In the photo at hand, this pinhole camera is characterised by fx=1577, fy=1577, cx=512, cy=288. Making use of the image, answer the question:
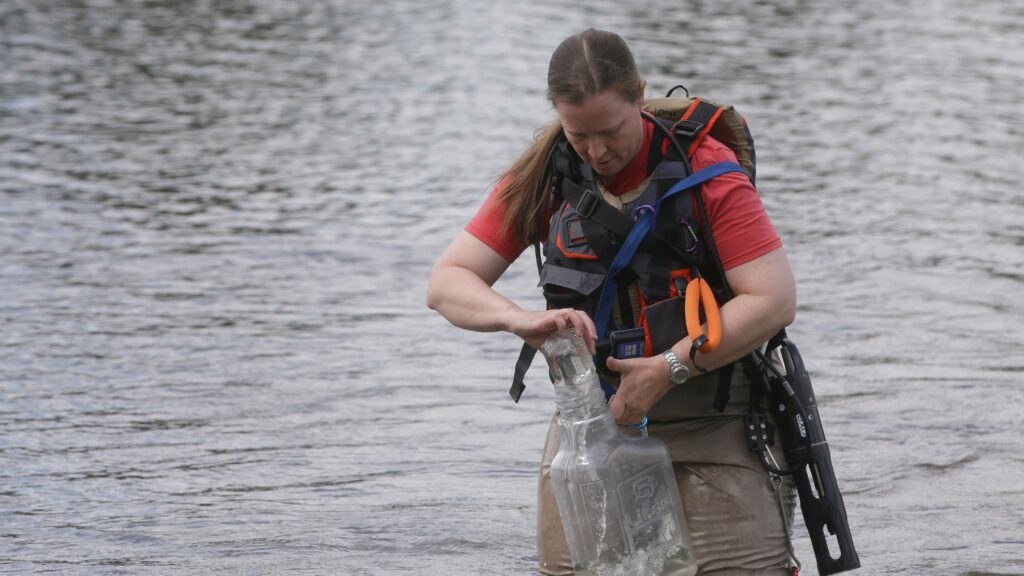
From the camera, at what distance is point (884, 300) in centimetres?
1134

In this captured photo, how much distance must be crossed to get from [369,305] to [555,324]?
295 inches

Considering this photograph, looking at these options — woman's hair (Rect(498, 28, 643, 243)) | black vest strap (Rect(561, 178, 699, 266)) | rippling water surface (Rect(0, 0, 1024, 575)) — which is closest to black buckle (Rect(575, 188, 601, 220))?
black vest strap (Rect(561, 178, 699, 266))

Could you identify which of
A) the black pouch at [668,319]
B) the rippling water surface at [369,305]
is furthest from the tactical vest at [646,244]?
the rippling water surface at [369,305]

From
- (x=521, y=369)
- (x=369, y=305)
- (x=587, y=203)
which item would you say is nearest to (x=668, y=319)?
(x=587, y=203)

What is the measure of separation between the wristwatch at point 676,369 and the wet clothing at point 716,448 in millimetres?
257

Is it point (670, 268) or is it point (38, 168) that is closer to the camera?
point (670, 268)

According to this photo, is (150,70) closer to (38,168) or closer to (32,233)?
(38,168)

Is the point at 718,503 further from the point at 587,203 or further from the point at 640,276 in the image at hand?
the point at 587,203

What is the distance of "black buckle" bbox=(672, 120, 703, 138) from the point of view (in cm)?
426

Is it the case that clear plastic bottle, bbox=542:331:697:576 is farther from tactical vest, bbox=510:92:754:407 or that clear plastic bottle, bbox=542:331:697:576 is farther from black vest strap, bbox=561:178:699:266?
black vest strap, bbox=561:178:699:266

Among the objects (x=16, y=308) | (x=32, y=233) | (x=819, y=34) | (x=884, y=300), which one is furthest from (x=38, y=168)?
(x=819, y=34)

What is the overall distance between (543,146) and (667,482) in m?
1.00

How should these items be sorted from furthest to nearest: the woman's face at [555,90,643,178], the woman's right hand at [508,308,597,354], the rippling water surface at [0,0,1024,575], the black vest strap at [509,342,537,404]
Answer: the rippling water surface at [0,0,1024,575] → the black vest strap at [509,342,537,404] → the woman's face at [555,90,643,178] → the woman's right hand at [508,308,597,354]

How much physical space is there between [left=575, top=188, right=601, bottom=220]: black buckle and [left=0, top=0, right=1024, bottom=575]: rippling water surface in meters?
2.71
